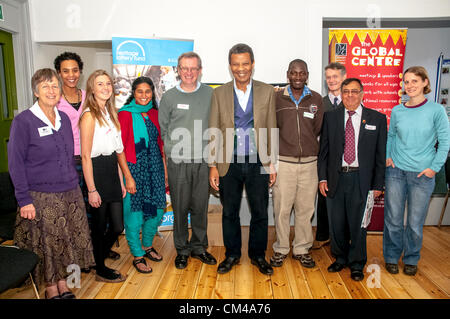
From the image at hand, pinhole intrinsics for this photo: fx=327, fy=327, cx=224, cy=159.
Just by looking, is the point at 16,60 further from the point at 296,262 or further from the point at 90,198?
the point at 296,262

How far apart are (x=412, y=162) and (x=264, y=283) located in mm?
1579

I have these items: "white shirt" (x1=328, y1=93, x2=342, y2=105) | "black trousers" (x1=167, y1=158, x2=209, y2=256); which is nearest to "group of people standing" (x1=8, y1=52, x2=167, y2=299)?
"black trousers" (x1=167, y1=158, x2=209, y2=256)

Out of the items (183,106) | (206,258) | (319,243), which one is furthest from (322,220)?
(183,106)

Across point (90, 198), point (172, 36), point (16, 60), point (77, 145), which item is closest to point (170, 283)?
point (90, 198)

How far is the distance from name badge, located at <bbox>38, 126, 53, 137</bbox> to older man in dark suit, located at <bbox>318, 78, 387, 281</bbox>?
2139 mm

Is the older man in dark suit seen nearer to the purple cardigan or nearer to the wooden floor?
the wooden floor

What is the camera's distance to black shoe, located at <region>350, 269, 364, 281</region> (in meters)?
2.74

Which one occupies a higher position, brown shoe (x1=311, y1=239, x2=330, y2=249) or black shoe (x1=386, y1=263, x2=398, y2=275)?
black shoe (x1=386, y1=263, x2=398, y2=275)

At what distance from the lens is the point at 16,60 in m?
4.12

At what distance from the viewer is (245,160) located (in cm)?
280

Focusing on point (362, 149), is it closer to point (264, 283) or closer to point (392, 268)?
point (392, 268)

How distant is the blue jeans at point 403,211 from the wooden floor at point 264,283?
0.21 m

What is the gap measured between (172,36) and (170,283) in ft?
9.71

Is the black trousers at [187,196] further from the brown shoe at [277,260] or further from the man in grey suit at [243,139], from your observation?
the brown shoe at [277,260]
